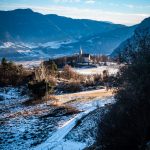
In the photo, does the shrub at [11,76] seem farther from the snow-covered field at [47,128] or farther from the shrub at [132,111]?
the shrub at [132,111]

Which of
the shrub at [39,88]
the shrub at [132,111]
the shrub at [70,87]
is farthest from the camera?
the shrub at [70,87]

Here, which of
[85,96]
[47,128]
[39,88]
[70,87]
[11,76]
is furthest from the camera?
[11,76]

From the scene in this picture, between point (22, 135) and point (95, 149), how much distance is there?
13.3 metres

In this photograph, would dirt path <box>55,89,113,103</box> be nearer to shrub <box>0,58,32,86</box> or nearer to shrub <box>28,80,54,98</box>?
shrub <box>28,80,54,98</box>

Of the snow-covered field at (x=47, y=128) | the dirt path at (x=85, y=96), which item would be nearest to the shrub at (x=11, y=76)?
the dirt path at (x=85, y=96)

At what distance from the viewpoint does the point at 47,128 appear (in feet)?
106

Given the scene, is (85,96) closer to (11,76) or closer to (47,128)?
(47,128)

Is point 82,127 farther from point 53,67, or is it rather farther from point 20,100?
point 53,67

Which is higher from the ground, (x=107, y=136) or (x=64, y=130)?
(x=107, y=136)

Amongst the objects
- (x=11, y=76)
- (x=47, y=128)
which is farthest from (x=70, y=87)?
(x=47, y=128)

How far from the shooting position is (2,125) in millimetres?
34812

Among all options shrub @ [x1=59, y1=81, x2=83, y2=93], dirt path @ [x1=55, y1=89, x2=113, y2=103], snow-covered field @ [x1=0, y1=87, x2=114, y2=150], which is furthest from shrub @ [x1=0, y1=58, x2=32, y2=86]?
snow-covered field @ [x1=0, y1=87, x2=114, y2=150]

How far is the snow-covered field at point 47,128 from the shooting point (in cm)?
2681

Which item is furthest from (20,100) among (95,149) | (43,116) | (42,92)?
(95,149)
